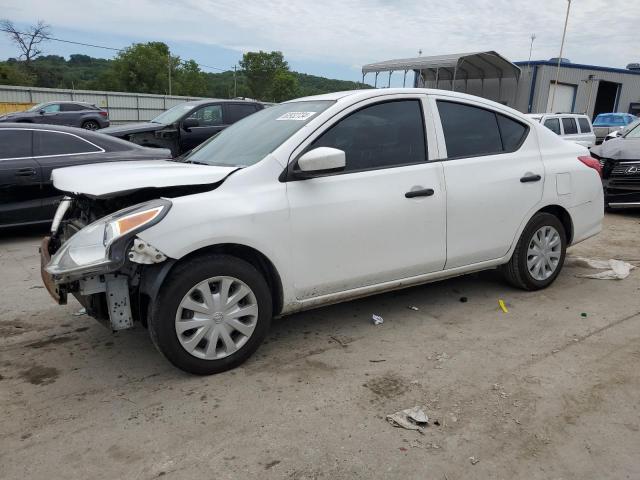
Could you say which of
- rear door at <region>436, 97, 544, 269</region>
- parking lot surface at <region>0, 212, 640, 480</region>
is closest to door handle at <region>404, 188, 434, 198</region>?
rear door at <region>436, 97, 544, 269</region>

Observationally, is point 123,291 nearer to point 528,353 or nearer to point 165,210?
point 165,210

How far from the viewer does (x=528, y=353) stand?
359 cm

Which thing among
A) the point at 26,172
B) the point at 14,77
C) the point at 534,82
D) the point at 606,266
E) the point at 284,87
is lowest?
the point at 606,266

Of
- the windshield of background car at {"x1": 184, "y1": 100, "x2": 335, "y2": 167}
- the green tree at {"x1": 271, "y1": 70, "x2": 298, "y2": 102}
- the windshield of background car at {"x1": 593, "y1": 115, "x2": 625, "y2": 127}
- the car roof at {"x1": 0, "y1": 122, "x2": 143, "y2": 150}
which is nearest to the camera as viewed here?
the windshield of background car at {"x1": 184, "y1": 100, "x2": 335, "y2": 167}

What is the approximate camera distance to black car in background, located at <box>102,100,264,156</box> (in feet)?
36.0

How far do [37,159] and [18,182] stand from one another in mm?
405

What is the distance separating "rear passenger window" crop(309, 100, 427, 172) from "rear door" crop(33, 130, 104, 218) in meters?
4.49

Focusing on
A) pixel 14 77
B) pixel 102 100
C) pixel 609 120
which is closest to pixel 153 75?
pixel 14 77

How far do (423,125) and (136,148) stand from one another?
4726 mm

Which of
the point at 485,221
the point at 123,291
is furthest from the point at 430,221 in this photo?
the point at 123,291

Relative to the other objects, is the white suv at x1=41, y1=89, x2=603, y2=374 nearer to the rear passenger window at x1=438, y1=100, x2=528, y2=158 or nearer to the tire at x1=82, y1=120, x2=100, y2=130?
the rear passenger window at x1=438, y1=100, x2=528, y2=158

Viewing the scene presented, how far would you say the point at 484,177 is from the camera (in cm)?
421

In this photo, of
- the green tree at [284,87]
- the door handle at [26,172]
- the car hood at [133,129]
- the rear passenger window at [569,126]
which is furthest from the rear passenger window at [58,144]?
the green tree at [284,87]

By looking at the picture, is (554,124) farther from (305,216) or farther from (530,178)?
(305,216)
